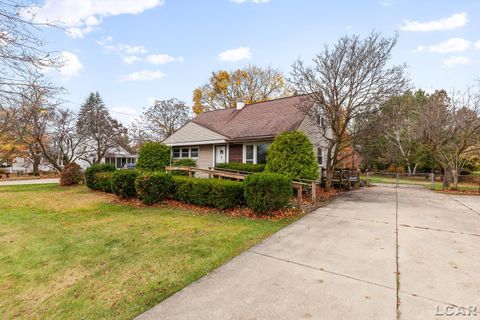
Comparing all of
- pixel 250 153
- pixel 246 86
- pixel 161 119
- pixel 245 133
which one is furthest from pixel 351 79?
pixel 161 119

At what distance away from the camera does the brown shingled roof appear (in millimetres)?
12320

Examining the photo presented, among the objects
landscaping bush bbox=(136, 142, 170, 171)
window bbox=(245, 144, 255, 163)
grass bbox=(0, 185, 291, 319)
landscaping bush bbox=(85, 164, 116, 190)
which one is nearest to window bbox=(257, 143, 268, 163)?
window bbox=(245, 144, 255, 163)

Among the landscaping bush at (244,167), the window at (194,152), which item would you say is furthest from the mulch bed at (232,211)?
the window at (194,152)

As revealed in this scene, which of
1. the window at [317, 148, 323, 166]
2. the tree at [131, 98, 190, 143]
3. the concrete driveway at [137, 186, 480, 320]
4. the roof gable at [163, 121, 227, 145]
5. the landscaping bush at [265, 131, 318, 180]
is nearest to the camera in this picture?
the concrete driveway at [137, 186, 480, 320]

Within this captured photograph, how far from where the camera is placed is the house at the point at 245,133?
12.4m

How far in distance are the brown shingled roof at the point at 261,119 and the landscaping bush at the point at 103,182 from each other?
6.49 m

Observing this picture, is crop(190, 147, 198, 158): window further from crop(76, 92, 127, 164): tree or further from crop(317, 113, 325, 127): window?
crop(76, 92, 127, 164): tree

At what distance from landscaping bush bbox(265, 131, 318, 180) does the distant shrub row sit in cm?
210

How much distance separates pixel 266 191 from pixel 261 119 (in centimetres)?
861

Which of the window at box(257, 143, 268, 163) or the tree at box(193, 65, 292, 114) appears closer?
the window at box(257, 143, 268, 163)

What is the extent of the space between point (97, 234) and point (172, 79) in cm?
1619

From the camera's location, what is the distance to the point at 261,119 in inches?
558

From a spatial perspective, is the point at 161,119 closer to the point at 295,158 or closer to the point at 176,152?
the point at 176,152

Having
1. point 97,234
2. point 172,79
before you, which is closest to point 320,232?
point 97,234
